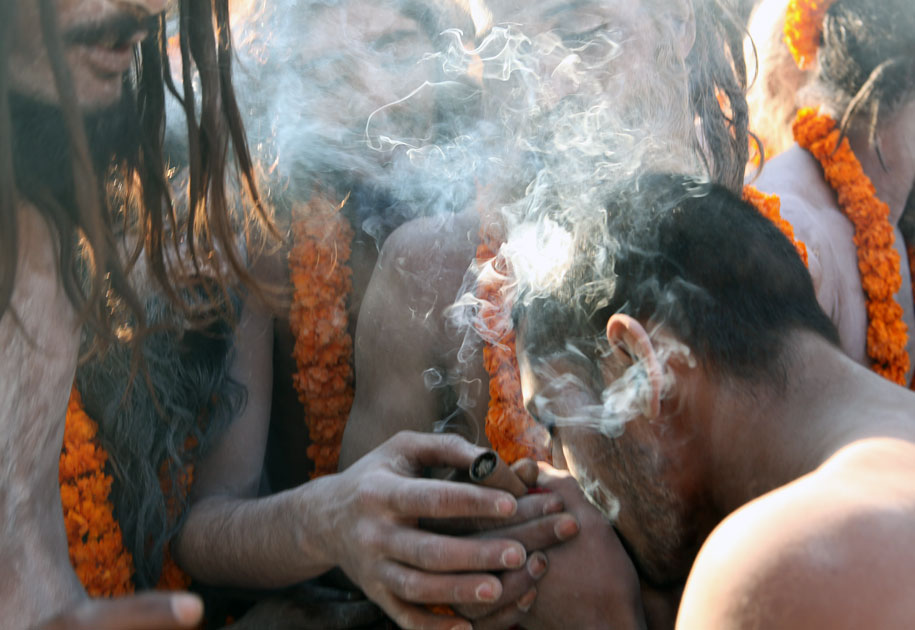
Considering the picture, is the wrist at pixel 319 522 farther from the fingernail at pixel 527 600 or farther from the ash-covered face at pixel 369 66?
the ash-covered face at pixel 369 66

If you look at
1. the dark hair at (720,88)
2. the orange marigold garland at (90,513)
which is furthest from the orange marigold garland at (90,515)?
the dark hair at (720,88)

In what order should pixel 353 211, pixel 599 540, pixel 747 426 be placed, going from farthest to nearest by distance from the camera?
pixel 353 211 < pixel 599 540 < pixel 747 426

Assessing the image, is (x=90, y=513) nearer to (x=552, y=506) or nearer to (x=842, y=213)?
(x=552, y=506)

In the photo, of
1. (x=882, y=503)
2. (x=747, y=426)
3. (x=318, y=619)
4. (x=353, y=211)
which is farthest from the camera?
(x=353, y=211)

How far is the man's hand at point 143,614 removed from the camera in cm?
124

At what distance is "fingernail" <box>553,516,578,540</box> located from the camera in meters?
1.92

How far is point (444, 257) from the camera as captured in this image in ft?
8.74

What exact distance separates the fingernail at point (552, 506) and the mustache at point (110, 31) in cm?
139

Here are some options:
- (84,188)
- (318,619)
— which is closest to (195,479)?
(318,619)

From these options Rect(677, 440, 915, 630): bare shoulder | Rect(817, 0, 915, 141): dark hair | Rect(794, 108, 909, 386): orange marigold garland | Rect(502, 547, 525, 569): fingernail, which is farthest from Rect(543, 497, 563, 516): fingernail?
Rect(817, 0, 915, 141): dark hair

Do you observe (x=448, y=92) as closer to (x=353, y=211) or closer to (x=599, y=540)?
(x=353, y=211)

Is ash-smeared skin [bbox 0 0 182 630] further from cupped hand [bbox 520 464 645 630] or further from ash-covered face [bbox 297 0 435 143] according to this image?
ash-covered face [bbox 297 0 435 143]

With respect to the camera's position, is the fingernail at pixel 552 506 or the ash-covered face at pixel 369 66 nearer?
the fingernail at pixel 552 506

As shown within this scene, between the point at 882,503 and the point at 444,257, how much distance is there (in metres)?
1.62
